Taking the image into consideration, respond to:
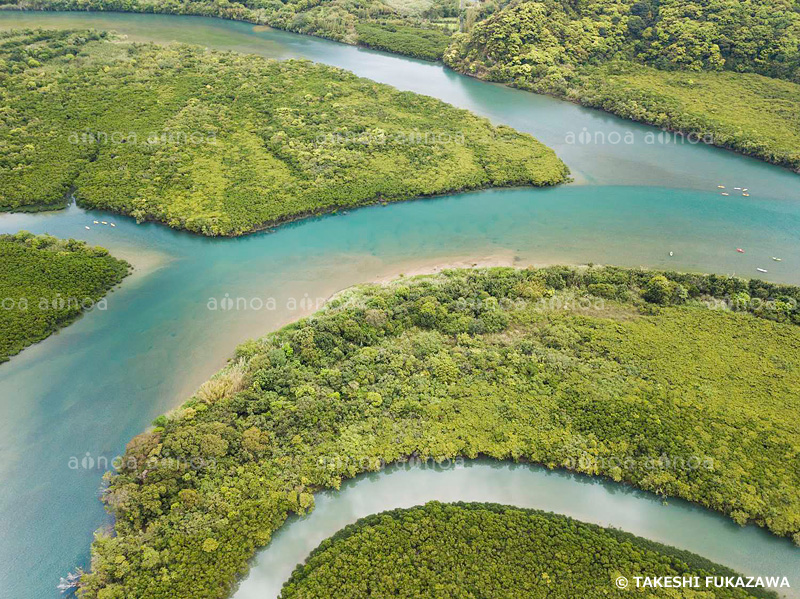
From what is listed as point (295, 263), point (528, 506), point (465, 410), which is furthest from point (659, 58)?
point (528, 506)

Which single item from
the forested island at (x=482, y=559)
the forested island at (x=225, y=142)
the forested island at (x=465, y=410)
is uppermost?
the forested island at (x=225, y=142)

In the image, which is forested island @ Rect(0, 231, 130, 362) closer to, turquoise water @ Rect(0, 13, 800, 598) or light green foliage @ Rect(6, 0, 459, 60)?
turquoise water @ Rect(0, 13, 800, 598)

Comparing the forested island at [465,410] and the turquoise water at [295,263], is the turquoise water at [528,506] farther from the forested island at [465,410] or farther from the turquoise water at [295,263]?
the forested island at [465,410]

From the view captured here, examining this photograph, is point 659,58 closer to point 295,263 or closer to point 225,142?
point 225,142

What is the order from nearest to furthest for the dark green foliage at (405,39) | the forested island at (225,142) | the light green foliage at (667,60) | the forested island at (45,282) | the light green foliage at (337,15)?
1. the forested island at (45,282)
2. the forested island at (225,142)
3. the light green foliage at (667,60)
4. the dark green foliage at (405,39)
5. the light green foliage at (337,15)

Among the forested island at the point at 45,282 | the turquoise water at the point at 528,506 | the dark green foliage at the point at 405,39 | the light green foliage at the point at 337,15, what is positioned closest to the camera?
the turquoise water at the point at 528,506

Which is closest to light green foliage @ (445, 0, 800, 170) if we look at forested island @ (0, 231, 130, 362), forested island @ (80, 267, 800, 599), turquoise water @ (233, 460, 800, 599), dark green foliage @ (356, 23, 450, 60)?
dark green foliage @ (356, 23, 450, 60)

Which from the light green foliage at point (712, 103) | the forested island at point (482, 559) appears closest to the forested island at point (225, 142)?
the light green foliage at point (712, 103)

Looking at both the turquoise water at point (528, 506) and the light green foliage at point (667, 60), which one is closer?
the turquoise water at point (528, 506)
